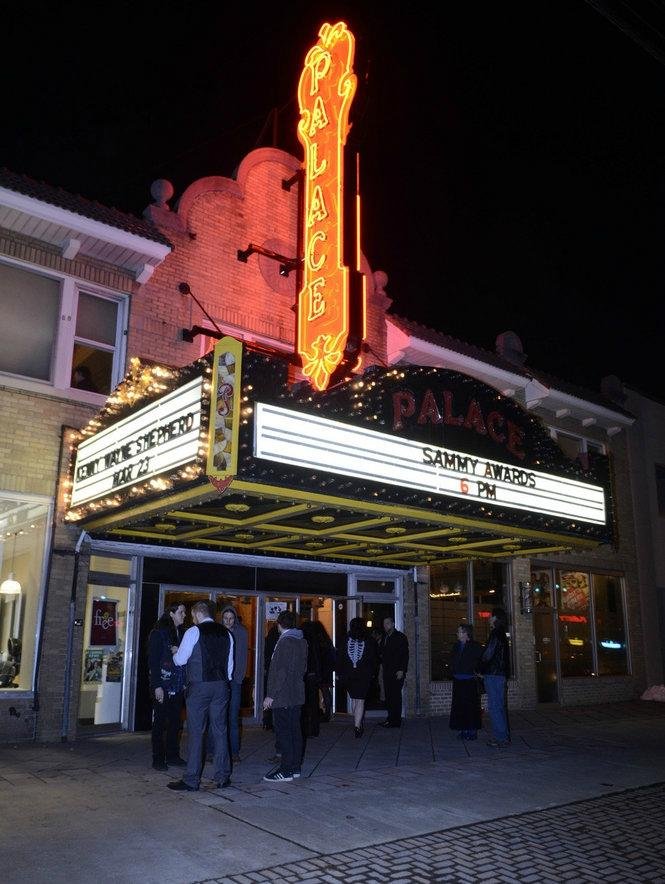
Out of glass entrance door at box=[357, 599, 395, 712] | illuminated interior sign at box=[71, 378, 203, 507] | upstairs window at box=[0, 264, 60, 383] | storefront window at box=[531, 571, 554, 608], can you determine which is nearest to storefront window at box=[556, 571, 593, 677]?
storefront window at box=[531, 571, 554, 608]

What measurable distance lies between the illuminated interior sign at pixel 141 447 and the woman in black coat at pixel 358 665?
465 cm

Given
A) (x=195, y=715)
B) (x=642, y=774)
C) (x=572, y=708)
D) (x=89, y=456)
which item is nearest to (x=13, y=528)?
(x=89, y=456)

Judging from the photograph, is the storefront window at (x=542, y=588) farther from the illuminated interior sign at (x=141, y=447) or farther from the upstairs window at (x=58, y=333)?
the illuminated interior sign at (x=141, y=447)

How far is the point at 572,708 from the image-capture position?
16.4 meters

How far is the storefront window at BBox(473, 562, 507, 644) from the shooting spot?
15.7 m

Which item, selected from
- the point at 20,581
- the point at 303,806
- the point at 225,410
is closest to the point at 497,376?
the point at 225,410

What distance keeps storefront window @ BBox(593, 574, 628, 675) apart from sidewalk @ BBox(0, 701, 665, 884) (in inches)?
313

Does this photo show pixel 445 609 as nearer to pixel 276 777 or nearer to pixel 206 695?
→ pixel 276 777

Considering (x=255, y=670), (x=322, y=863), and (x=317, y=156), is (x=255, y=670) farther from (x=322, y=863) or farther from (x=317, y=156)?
(x=317, y=156)

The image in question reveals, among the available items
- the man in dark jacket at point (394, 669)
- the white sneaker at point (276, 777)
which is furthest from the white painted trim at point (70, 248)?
the white sneaker at point (276, 777)

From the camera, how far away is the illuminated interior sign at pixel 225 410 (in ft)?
23.6

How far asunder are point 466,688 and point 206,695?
5119 millimetres

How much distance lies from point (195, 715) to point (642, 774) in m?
5.24

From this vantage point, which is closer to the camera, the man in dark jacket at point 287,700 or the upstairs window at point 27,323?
the man in dark jacket at point 287,700
